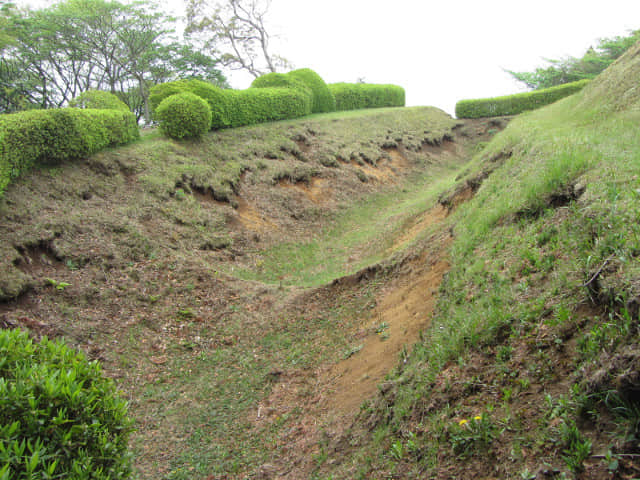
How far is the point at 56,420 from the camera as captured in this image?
7.43ft

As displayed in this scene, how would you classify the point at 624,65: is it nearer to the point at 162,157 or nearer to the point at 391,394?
the point at 391,394

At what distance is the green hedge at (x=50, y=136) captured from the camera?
8.35 m

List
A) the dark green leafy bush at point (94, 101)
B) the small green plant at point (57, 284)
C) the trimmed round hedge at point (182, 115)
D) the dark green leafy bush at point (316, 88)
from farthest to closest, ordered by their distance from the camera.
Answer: the dark green leafy bush at point (316, 88) < the trimmed round hedge at point (182, 115) < the dark green leafy bush at point (94, 101) < the small green plant at point (57, 284)

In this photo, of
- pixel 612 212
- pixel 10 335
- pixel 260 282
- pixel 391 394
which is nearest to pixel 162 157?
pixel 260 282

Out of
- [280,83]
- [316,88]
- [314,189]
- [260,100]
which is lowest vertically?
[314,189]

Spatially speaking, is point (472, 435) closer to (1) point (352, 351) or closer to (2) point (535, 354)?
(2) point (535, 354)

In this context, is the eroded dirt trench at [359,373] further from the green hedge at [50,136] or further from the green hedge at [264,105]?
the green hedge at [264,105]

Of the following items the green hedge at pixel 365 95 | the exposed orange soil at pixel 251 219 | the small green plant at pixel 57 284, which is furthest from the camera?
the green hedge at pixel 365 95

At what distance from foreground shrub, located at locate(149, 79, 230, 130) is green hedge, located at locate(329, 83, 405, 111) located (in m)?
10.9

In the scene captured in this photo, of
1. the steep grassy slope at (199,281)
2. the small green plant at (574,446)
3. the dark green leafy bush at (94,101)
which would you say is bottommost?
the steep grassy slope at (199,281)

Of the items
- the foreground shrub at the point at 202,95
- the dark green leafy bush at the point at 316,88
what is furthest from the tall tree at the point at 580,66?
the foreground shrub at the point at 202,95

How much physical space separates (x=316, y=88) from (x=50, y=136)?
16341 millimetres

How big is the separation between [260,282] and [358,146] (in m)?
11.8

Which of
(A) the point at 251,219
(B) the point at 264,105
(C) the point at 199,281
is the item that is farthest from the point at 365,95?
(C) the point at 199,281
